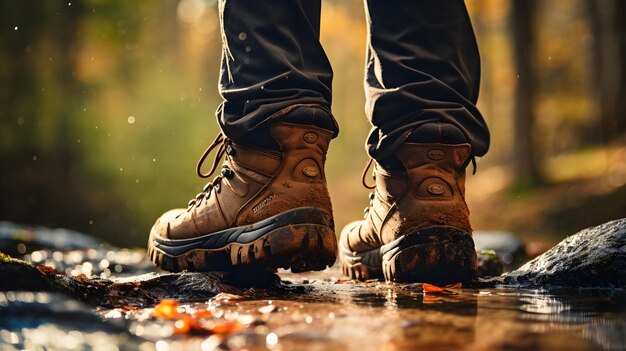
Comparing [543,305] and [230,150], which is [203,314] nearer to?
[230,150]

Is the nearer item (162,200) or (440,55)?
(440,55)

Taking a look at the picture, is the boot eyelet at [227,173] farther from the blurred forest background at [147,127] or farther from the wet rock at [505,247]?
the blurred forest background at [147,127]

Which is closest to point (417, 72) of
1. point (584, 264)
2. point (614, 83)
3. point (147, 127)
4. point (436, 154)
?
point (436, 154)

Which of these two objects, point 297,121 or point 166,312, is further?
point 297,121

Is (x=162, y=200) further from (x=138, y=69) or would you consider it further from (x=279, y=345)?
(x=279, y=345)

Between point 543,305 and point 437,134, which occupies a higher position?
point 437,134

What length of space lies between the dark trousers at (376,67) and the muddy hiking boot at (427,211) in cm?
7

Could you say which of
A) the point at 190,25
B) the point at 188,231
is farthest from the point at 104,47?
the point at 188,231

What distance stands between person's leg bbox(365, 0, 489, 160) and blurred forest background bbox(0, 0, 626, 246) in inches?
304

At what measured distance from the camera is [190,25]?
32.8 m

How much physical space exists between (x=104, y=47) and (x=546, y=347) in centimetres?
1924

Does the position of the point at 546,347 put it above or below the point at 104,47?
below

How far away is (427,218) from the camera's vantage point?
2467mm

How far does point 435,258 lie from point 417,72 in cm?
73
